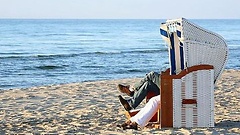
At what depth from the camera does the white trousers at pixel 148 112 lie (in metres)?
6.30

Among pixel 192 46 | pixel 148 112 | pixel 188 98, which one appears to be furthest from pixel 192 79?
pixel 148 112

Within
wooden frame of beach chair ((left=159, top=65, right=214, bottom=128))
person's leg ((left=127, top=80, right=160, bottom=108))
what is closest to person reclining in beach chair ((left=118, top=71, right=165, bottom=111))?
person's leg ((left=127, top=80, right=160, bottom=108))

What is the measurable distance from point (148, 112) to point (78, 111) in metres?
2.05

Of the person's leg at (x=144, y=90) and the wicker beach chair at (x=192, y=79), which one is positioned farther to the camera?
the person's leg at (x=144, y=90)

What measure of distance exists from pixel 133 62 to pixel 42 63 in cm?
412

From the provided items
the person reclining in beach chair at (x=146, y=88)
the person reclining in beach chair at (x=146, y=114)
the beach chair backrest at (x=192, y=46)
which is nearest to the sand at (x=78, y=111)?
the person reclining in beach chair at (x=146, y=114)

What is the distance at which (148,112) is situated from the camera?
6320mm

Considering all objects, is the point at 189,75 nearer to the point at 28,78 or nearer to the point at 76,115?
the point at 76,115

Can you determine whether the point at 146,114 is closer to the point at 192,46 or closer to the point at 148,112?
the point at 148,112

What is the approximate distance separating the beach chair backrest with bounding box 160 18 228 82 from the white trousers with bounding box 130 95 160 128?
0.43 metres

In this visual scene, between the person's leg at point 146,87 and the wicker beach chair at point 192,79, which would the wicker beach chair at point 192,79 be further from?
the person's leg at point 146,87

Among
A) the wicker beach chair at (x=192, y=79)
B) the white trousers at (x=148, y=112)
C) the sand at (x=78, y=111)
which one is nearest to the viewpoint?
the wicker beach chair at (x=192, y=79)

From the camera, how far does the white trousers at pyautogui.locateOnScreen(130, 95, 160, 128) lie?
6.30 m

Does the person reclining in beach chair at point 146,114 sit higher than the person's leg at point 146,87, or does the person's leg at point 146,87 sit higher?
the person's leg at point 146,87
